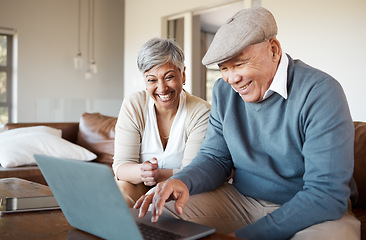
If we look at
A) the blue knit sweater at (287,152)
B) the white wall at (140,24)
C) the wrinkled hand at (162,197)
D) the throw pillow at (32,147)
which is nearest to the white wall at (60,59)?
the white wall at (140,24)

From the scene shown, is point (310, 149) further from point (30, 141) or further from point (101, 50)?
point (101, 50)

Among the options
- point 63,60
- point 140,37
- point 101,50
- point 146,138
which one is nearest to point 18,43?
point 63,60

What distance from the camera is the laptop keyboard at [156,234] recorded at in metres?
0.91

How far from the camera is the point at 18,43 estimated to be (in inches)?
240

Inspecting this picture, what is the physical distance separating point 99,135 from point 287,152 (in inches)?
90.1

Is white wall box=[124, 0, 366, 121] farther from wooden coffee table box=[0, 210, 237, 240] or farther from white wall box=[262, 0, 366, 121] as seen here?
wooden coffee table box=[0, 210, 237, 240]

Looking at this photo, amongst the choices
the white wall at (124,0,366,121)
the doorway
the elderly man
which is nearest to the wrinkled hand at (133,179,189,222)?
the elderly man

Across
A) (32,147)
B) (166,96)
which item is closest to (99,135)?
(32,147)

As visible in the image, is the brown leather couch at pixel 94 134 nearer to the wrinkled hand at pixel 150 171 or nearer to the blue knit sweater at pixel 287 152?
the wrinkled hand at pixel 150 171

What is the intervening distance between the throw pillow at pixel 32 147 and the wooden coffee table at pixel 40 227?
1774 mm

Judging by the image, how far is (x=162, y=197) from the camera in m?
1.10

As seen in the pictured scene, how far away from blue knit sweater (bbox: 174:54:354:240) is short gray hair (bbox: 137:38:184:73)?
38cm

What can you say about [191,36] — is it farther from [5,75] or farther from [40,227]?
[40,227]

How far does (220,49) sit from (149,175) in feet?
2.51
